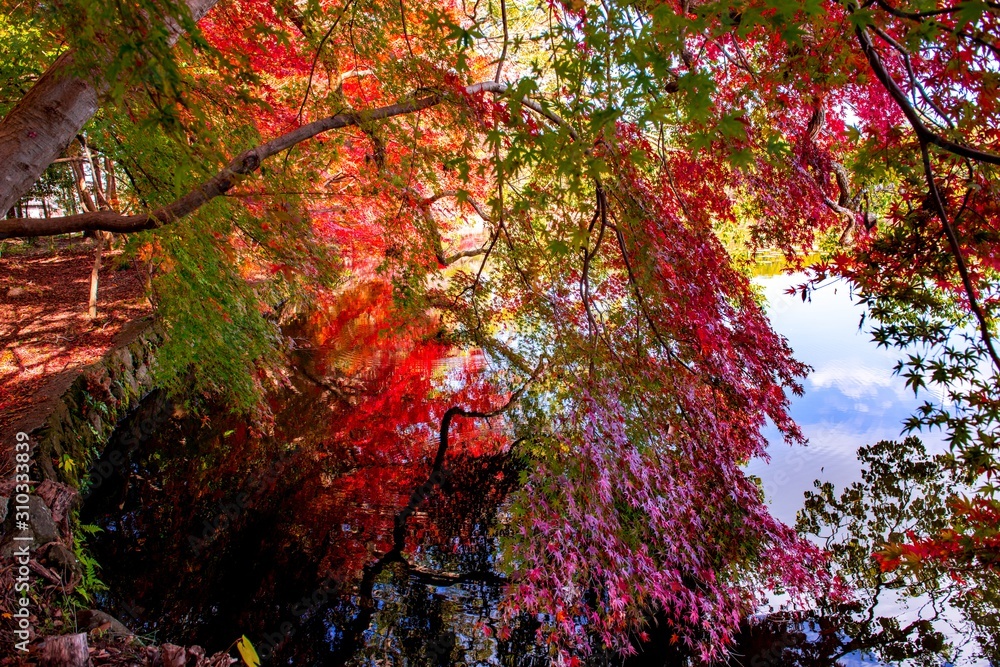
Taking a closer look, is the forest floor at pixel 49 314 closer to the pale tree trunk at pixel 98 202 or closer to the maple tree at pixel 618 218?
the pale tree trunk at pixel 98 202

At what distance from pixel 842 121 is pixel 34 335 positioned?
24.9ft

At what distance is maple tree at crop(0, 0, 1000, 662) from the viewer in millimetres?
1886

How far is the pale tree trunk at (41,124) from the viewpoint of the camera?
7.34 feet

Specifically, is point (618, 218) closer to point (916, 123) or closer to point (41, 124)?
point (916, 123)

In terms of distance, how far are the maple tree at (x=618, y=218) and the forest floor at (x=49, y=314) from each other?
1.07 metres

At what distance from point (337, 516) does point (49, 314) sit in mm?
4221

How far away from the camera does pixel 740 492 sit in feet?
11.8

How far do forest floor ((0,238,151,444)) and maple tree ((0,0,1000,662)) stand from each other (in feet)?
3.51

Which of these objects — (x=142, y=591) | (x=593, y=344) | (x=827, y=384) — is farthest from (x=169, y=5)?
(x=827, y=384)

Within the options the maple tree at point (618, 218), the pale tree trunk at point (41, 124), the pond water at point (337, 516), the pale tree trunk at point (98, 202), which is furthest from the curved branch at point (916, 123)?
the pale tree trunk at point (98, 202)

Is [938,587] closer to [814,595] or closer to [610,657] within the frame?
[814,595]

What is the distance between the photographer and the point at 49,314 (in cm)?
656

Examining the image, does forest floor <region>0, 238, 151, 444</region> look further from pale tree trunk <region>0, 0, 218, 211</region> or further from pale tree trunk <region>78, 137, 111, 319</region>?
pale tree trunk <region>0, 0, 218, 211</region>

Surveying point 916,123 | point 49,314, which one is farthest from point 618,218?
point 49,314
